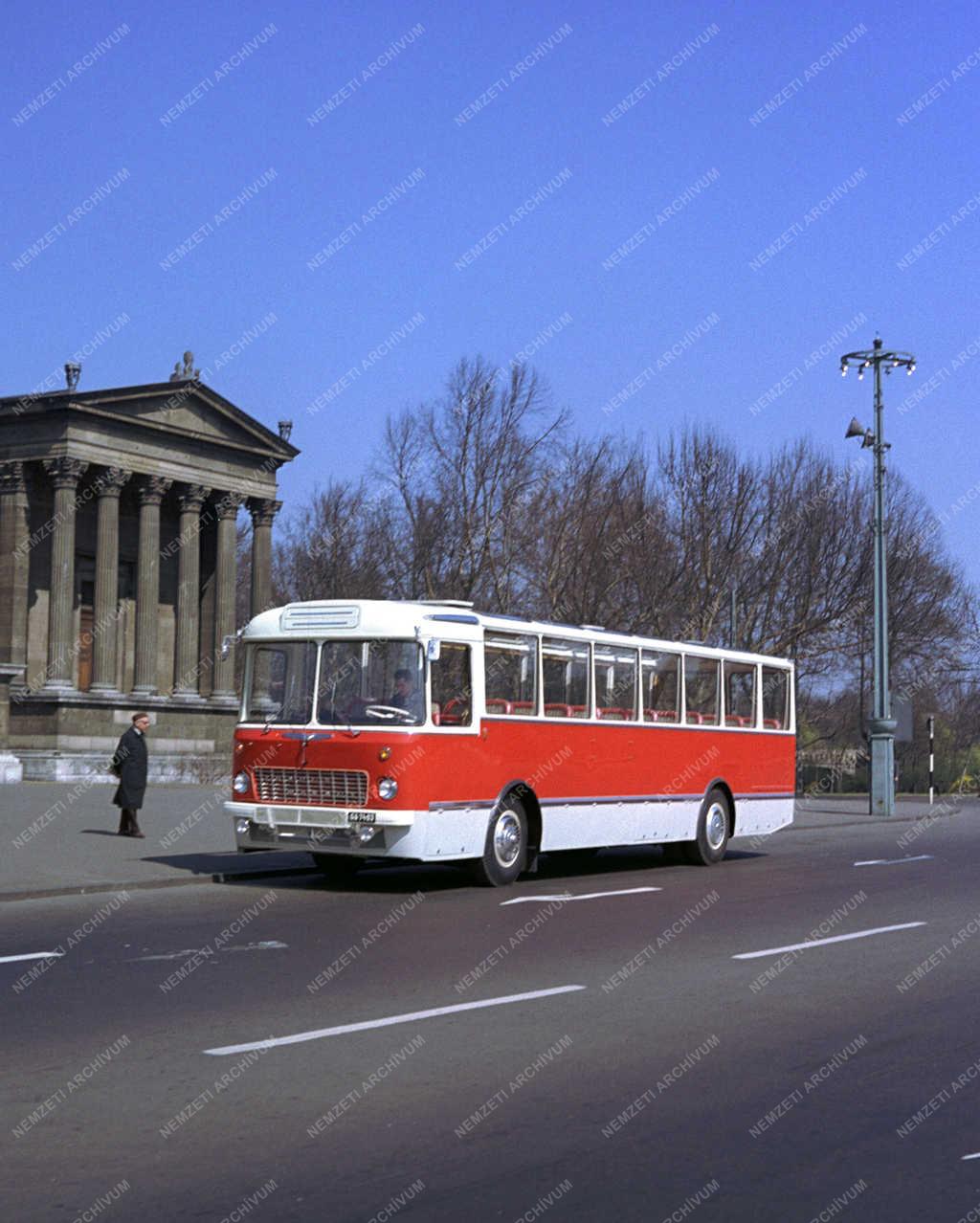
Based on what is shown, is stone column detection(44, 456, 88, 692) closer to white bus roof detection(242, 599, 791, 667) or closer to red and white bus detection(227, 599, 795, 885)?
red and white bus detection(227, 599, 795, 885)

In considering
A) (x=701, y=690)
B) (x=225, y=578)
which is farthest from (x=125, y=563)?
(x=701, y=690)

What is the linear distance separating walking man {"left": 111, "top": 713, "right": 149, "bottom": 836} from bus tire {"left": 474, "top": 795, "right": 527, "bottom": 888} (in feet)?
21.6

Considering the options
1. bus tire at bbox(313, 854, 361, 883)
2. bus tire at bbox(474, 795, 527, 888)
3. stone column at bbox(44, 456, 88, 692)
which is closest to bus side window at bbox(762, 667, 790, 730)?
bus tire at bbox(474, 795, 527, 888)

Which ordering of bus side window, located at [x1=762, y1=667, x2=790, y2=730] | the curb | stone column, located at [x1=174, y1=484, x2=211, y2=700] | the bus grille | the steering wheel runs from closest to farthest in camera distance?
the curb
the bus grille
the steering wheel
bus side window, located at [x1=762, y1=667, x2=790, y2=730]
stone column, located at [x1=174, y1=484, x2=211, y2=700]

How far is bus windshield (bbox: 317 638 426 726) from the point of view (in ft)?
57.9

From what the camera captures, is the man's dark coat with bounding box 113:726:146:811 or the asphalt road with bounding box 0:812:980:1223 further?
the man's dark coat with bounding box 113:726:146:811

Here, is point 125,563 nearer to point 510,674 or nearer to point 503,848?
point 510,674

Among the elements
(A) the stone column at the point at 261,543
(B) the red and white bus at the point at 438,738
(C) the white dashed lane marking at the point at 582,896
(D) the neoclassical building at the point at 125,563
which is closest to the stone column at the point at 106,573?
(D) the neoclassical building at the point at 125,563

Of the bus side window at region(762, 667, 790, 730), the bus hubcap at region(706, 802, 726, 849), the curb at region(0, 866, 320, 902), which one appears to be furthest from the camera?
the bus side window at region(762, 667, 790, 730)

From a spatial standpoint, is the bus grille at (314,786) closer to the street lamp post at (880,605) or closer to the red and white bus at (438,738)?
the red and white bus at (438,738)

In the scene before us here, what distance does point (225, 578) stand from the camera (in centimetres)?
5756

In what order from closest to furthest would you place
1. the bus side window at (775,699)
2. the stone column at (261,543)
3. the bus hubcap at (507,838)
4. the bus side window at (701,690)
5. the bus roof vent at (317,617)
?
1. the bus roof vent at (317,617)
2. the bus hubcap at (507,838)
3. the bus side window at (701,690)
4. the bus side window at (775,699)
5. the stone column at (261,543)

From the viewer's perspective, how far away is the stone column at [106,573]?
51438 millimetres

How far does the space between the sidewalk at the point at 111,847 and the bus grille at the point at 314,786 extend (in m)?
1.34
